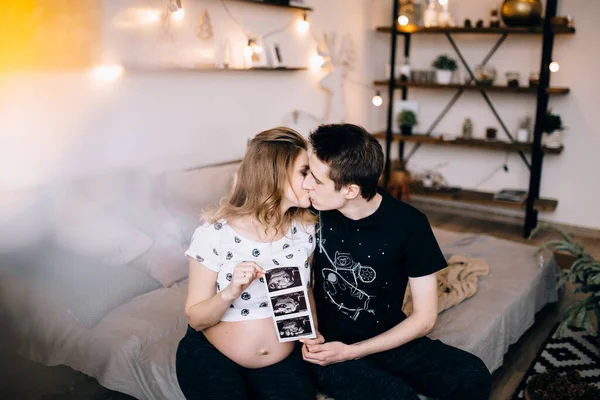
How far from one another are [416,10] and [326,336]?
3574 mm

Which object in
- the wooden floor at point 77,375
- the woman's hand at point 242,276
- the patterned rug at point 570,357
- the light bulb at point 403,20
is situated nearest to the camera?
the woman's hand at point 242,276

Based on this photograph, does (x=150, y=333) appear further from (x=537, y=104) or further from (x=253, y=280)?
(x=537, y=104)

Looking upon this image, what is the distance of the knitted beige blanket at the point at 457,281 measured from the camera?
223 cm

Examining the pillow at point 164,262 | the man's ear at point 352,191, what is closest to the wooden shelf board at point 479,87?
the pillow at point 164,262

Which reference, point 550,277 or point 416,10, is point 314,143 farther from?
point 416,10

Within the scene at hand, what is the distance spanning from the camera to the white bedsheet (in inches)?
73.2

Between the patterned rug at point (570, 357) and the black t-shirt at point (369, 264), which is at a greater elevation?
the black t-shirt at point (369, 264)

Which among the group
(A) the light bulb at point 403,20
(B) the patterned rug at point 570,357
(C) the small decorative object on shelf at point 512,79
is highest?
(A) the light bulb at point 403,20

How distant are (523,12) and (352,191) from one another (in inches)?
120

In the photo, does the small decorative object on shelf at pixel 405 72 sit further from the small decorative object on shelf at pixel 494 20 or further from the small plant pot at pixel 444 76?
the small decorative object on shelf at pixel 494 20

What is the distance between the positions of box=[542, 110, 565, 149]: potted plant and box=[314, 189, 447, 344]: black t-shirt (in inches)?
113

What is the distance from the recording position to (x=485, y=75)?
4.34 metres

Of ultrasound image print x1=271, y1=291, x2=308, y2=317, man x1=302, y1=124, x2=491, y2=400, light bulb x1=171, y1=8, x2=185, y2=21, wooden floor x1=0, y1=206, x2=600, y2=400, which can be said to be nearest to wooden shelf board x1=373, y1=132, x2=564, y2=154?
wooden floor x1=0, y1=206, x2=600, y2=400

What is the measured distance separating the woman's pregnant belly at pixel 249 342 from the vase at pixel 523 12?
3.31m
